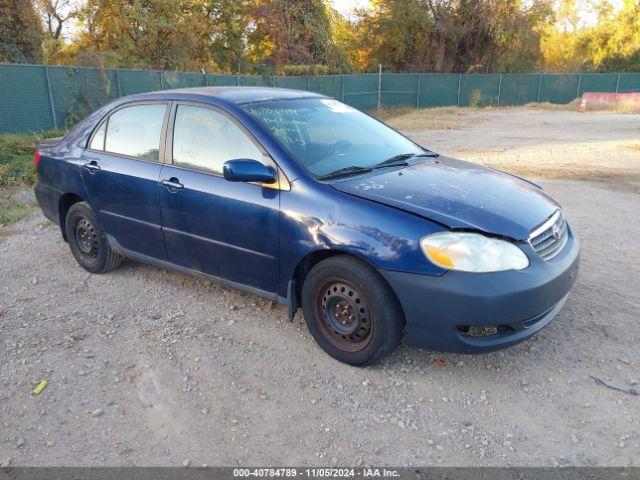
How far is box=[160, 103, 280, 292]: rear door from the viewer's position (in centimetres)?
342

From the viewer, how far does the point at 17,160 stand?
29.7 feet

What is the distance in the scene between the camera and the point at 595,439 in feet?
8.52

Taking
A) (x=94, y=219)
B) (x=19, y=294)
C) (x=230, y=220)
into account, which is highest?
(x=230, y=220)

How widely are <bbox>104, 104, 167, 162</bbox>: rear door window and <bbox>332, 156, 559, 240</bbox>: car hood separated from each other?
1690 mm

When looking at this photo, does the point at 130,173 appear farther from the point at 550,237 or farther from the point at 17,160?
the point at 17,160

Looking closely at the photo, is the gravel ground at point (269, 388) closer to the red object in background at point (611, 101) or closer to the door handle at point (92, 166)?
the door handle at point (92, 166)

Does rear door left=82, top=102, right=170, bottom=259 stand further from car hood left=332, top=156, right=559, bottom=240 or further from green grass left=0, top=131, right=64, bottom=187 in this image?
green grass left=0, top=131, right=64, bottom=187

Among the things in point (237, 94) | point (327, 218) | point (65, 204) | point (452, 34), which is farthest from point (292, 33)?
point (327, 218)

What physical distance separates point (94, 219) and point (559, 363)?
152 inches

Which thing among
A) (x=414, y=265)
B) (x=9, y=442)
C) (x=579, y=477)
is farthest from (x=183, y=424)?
(x=579, y=477)

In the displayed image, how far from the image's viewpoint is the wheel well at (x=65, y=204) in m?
4.77

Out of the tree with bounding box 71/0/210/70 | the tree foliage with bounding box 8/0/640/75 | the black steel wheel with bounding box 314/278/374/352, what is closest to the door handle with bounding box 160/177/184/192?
the black steel wheel with bounding box 314/278/374/352

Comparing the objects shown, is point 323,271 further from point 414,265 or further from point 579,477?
point 579,477

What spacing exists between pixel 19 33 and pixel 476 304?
66.0ft
